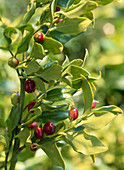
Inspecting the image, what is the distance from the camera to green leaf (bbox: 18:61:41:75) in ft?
1.44

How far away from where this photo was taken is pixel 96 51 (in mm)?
1992

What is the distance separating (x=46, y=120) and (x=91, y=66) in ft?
4.42

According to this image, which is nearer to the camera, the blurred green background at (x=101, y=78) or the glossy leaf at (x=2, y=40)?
the glossy leaf at (x=2, y=40)

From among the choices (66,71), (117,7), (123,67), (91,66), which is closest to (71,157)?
(91,66)

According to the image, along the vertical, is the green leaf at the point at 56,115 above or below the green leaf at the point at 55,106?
below

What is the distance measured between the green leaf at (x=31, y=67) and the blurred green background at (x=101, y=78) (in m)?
0.31

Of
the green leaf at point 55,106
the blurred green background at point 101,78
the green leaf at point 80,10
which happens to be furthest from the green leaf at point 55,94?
the blurred green background at point 101,78

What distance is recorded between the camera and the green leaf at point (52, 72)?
0.42m

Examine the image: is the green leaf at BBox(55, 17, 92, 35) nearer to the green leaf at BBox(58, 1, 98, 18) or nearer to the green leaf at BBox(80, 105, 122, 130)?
the green leaf at BBox(58, 1, 98, 18)

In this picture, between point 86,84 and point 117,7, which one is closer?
point 86,84

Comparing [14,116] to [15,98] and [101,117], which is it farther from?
[101,117]

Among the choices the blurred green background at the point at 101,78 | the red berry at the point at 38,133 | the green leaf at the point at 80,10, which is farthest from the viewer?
the blurred green background at the point at 101,78

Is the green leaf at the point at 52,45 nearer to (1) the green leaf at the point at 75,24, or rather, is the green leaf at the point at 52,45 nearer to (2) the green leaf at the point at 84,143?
(1) the green leaf at the point at 75,24

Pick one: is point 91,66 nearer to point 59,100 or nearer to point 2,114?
point 2,114
